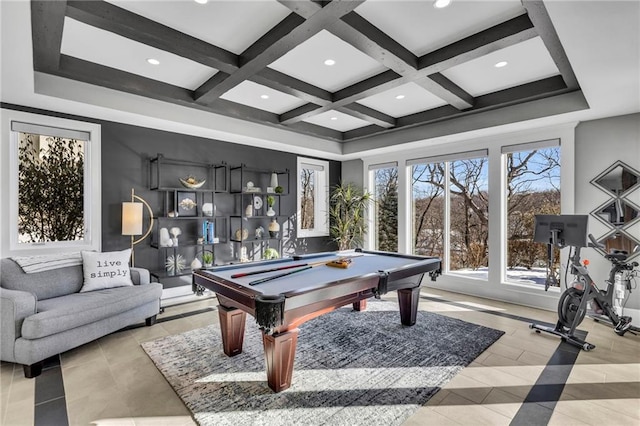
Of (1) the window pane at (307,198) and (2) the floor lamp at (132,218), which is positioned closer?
(2) the floor lamp at (132,218)

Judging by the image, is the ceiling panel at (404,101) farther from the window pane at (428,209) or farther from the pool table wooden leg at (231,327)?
the pool table wooden leg at (231,327)

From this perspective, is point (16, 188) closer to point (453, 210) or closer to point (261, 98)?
point (261, 98)

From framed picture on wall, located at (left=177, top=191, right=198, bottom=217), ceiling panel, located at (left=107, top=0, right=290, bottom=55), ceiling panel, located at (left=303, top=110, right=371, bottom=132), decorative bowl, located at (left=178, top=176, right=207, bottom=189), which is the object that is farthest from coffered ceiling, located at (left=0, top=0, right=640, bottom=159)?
framed picture on wall, located at (left=177, top=191, right=198, bottom=217)

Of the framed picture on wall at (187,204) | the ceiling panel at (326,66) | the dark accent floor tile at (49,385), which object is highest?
the ceiling panel at (326,66)

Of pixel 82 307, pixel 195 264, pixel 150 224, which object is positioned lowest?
pixel 82 307

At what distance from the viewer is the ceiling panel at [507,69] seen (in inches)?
121

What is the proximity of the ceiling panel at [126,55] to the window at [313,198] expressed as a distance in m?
3.06

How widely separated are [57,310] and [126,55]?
2431 mm

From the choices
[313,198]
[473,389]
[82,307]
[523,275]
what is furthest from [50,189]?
[523,275]

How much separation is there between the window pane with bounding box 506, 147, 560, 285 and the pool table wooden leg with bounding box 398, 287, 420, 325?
220 centimetres

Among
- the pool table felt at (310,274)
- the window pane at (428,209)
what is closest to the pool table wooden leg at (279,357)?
the pool table felt at (310,274)

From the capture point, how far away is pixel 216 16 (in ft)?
8.27

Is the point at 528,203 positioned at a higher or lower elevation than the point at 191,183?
lower

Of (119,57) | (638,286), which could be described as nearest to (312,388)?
(119,57)
